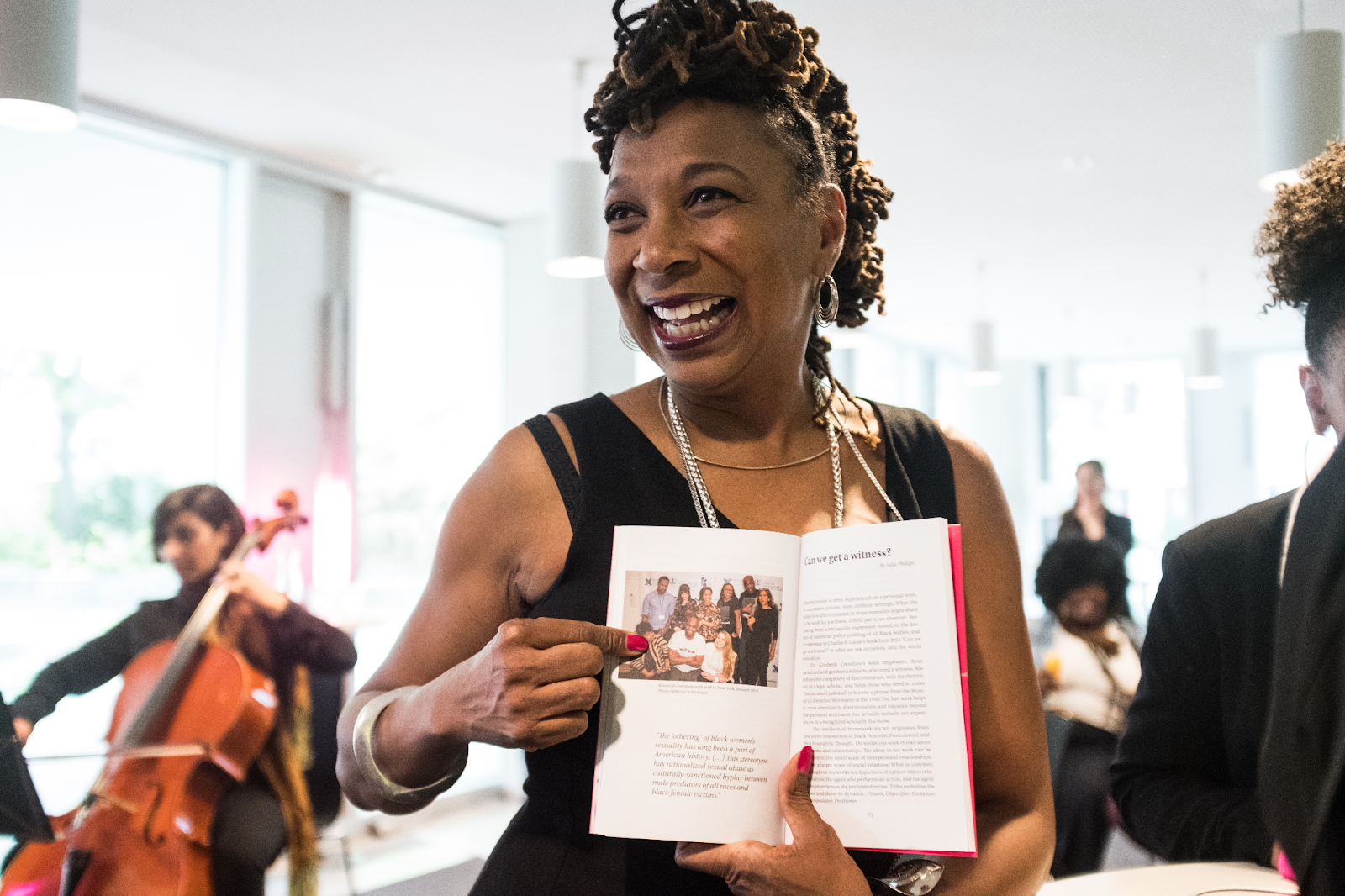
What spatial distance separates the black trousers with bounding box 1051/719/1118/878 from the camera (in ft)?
10.1

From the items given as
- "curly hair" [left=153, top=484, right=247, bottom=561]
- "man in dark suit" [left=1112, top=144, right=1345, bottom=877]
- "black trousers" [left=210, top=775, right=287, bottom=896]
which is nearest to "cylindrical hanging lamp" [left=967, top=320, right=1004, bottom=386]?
"curly hair" [left=153, top=484, right=247, bottom=561]

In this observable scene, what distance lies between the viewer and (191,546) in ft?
10.4

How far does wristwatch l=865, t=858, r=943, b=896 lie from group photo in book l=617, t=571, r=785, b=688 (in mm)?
232

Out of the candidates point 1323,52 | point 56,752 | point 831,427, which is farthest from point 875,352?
point 831,427

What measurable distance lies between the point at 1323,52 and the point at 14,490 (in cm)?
478

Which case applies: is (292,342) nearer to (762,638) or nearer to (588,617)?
(588,617)

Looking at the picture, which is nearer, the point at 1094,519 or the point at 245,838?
the point at 245,838

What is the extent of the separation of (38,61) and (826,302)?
6.97ft

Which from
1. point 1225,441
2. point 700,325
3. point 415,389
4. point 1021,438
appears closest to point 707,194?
point 700,325

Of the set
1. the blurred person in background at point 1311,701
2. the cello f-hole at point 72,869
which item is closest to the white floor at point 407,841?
the cello f-hole at point 72,869

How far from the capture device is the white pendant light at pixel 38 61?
7.62 ft

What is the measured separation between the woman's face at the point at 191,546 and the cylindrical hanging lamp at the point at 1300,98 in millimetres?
3386

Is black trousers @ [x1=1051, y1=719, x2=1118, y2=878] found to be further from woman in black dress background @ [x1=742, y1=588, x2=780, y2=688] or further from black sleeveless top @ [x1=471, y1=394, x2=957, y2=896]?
woman in black dress background @ [x1=742, y1=588, x2=780, y2=688]

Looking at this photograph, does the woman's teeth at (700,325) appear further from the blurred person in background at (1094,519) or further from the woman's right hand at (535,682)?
the blurred person in background at (1094,519)
